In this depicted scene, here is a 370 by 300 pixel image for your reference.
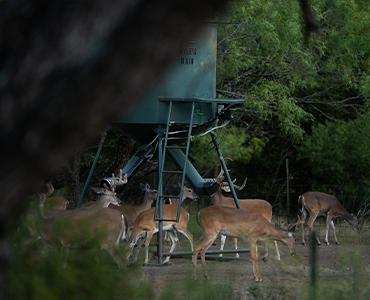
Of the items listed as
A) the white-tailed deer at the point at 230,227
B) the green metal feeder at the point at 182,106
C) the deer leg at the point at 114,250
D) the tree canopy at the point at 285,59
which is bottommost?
the white-tailed deer at the point at 230,227

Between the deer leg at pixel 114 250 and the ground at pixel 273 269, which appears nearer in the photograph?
the deer leg at pixel 114 250

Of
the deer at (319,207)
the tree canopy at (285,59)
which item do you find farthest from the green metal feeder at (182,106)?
the deer at (319,207)

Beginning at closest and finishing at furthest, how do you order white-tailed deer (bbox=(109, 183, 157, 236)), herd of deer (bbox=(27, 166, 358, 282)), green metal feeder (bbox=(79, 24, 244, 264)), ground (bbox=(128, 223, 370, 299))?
herd of deer (bbox=(27, 166, 358, 282)) → ground (bbox=(128, 223, 370, 299)) → green metal feeder (bbox=(79, 24, 244, 264)) → white-tailed deer (bbox=(109, 183, 157, 236))

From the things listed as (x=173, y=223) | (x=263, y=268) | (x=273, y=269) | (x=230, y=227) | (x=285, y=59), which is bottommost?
(x=263, y=268)

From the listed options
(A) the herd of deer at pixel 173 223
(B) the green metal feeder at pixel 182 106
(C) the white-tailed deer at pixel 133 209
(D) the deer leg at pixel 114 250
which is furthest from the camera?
(C) the white-tailed deer at pixel 133 209

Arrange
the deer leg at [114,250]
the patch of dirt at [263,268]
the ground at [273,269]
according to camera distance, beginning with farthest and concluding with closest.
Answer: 1. the patch of dirt at [263,268]
2. the ground at [273,269]
3. the deer leg at [114,250]

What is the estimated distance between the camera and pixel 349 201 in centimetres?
1834

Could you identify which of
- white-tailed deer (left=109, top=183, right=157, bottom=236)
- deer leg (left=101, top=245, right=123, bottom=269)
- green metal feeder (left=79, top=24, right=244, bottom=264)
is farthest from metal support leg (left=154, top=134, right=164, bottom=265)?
deer leg (left=101, top=245, right=123, bottom=269)

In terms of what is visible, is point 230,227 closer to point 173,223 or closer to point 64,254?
point 173,223

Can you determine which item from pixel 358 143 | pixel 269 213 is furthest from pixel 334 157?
pixel 269 213

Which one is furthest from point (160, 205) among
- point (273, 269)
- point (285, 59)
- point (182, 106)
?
point (285, 59)

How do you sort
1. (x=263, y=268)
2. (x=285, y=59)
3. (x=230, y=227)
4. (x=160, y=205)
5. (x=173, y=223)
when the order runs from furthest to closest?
1. (x=285, y=59)
2. (x=173, y=223)
3. (x=160, y=205)
4. (x=263, y=268)
5. (x=230, y=227)

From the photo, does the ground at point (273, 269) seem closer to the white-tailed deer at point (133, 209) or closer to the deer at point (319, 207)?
the deer at point (319, 207)

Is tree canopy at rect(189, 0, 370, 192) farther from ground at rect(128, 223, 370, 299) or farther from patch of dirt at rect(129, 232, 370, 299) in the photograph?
patch of dirt at rect(129, 232, 370, 299)
